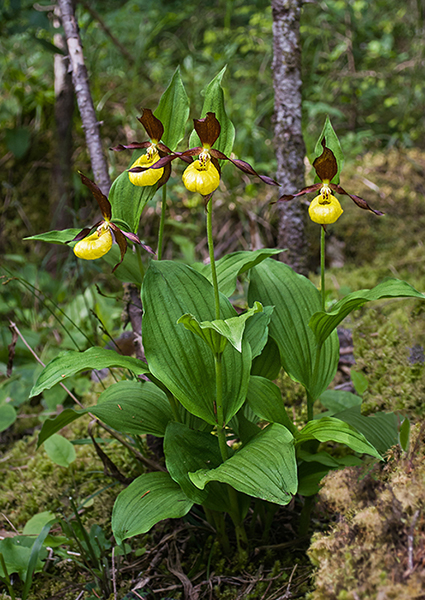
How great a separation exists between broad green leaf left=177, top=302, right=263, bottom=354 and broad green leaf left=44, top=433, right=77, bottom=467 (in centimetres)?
73

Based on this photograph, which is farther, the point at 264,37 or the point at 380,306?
the point at 264,37

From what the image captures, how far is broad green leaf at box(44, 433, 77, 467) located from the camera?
4.53 feet

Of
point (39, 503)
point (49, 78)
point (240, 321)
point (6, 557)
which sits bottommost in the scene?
point (39, 503)

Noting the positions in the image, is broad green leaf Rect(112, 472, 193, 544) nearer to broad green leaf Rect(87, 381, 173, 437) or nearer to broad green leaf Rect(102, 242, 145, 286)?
broad green leaf Rect(87, 381, 173, 437)

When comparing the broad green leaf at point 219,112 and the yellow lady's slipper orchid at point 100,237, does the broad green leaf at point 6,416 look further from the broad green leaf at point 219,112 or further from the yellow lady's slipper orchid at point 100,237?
the broad green leaf at point 219,112

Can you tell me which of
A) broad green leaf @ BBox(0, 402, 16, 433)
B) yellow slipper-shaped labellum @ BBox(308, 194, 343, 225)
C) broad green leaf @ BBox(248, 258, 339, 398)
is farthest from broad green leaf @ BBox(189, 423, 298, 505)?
broad green leaf @ BBox(0, 402, 16, 433)

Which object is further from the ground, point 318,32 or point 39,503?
point 318,32

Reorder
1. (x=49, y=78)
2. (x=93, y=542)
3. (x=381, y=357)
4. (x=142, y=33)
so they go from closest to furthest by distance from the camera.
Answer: (x=93, y=542) → (x=381, y=357) → (x=142, y=33) → (x=49, y=78)

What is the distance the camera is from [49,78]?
14.0 feet

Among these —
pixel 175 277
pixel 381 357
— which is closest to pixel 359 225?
pixel 381 357

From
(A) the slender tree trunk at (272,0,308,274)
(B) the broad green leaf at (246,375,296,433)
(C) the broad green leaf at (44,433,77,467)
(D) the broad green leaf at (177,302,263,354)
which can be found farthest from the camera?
(A) the slender tree trunk at (272,0,308,274)

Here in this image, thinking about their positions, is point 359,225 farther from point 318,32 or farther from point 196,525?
point 196,525

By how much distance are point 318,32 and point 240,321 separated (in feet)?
13.6

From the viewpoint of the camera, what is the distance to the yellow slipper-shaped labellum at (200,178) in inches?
35.1
